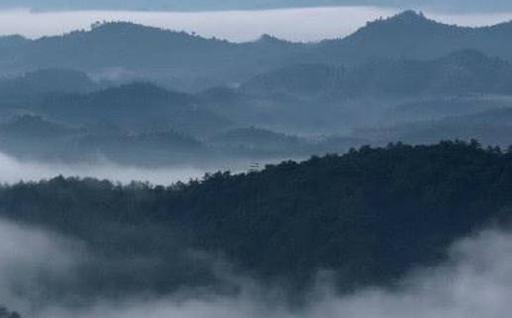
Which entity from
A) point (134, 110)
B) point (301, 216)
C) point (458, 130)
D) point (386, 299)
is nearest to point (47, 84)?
point (134, 110)

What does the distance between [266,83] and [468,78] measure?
2536cm

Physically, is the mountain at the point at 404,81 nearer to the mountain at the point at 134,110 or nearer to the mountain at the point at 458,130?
the mountain at the point at 134,110

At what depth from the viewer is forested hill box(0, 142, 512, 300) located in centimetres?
4172

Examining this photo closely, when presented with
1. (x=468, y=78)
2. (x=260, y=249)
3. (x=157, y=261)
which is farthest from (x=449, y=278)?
(x=468, y=78)

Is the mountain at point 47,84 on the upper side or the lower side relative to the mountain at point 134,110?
upper

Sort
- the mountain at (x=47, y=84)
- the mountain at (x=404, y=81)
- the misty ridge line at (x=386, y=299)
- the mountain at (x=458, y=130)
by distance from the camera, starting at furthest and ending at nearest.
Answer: the mountain at (x=404, y=81) → the mountain at (x=47, y=84) → the mountain at (x=458, y=130) → the misty ridge line at (x=386, y=299)

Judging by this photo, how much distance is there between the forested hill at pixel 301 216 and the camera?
4172 centimetres

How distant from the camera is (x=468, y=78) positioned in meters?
190

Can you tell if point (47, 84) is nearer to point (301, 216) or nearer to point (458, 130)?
point (458, 130)

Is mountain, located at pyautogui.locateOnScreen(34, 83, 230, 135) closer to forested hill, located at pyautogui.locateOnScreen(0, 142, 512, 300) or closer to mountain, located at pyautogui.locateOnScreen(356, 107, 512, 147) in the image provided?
mountain, located at pyautogui.locateOnScreen(356, 107, 512, 147)

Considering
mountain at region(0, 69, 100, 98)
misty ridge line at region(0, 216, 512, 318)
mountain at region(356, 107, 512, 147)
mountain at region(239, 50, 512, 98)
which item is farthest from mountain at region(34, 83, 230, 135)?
misty ridge line at region(0, 216, 512, 318)

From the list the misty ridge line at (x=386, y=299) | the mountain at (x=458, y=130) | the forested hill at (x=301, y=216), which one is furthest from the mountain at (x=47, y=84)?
the misty ridge line at (x=386, y=299)

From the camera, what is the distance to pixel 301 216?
44.2 metres

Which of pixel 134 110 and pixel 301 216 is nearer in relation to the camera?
pixel 301 216
